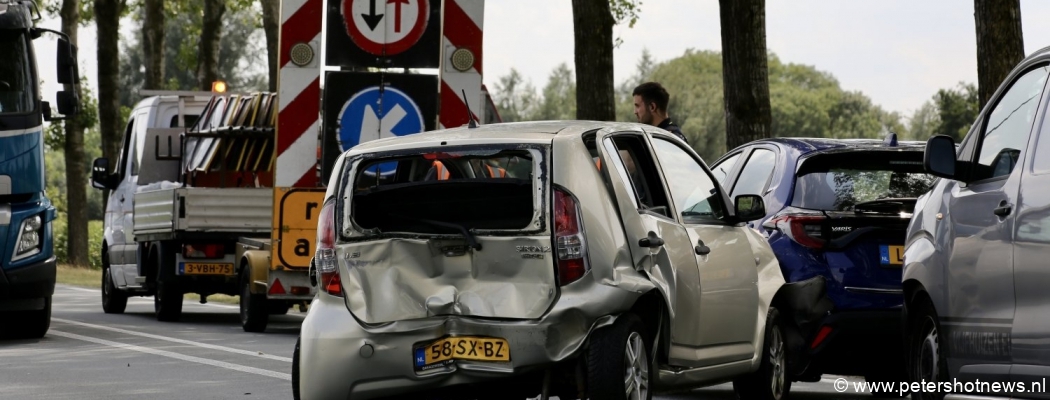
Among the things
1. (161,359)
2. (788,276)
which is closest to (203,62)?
(161,359)

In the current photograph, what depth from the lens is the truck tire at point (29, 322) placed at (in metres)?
16.1

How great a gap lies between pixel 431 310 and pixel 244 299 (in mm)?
10082

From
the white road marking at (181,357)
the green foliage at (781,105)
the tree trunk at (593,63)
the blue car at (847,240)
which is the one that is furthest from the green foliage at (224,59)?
the blue car at (847,240)

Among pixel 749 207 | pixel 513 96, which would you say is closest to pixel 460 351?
pixel 749 207

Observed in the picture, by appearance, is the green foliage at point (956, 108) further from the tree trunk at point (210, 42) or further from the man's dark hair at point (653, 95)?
the man's dark hair at point (653, 95)

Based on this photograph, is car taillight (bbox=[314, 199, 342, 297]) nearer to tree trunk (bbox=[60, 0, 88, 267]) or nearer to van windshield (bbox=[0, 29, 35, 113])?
van windshield (bbox=[0, 29, 35, 113])

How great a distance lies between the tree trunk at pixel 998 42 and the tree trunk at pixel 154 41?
2809 cm

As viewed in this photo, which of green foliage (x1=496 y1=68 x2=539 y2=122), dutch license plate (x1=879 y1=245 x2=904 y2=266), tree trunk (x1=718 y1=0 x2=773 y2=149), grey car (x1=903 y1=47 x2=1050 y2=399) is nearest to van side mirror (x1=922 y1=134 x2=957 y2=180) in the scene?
grey car (x1=903 y1=47 x2=1050 y2=399)

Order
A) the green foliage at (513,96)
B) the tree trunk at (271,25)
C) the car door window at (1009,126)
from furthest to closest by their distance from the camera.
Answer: the green foliage at (513,96) < the tree trunk at (271,25) < the car door window at (1009,126)

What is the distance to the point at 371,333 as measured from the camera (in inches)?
308

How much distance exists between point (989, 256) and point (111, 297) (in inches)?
623

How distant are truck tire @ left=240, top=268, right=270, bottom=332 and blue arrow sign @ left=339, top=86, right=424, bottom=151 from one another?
363 cm

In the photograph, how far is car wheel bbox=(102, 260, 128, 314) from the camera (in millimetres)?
21422

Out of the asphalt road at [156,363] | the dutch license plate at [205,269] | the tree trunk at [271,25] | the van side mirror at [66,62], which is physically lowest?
the asphalt road at [156,363]
